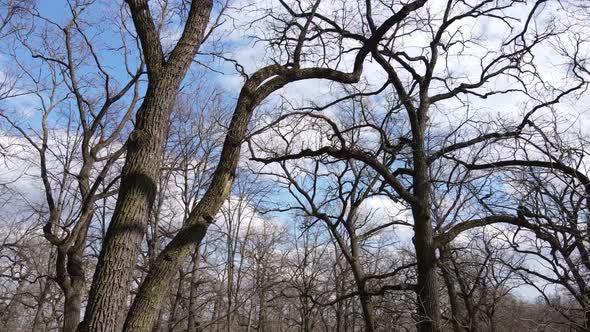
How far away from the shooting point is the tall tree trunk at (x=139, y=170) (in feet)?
12.5

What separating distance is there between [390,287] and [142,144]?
6.01 m

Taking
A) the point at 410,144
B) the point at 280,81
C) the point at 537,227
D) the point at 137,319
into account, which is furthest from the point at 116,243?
the point at 410,144

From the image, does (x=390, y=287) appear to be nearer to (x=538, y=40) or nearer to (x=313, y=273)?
(x=538, y=40)

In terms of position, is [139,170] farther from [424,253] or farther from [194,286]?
[194,286]

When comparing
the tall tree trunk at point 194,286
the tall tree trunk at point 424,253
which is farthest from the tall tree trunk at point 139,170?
the tall tree trunk at point 194,286

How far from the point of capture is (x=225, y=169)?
4.51 m

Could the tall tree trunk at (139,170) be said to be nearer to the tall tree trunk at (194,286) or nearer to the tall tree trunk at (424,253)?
the tall tree trunk at (424,253)

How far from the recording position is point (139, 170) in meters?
4.21

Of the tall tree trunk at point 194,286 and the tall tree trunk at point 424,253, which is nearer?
the tall tree trunk at point 424,253

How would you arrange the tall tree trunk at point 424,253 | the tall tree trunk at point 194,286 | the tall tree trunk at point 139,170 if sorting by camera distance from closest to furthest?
1. the tall tree trunk at point 139,170
2. the tall tree trunk at point 424,253
3. the tall tree trunk at point 194,286

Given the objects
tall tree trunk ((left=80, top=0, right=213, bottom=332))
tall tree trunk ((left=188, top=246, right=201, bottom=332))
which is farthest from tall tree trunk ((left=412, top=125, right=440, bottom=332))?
tall tree trunk ((left=188, top=246, right=201, bottom=332))

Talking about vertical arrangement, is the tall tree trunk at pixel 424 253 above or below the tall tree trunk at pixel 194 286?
below

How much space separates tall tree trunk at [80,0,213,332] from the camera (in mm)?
3811

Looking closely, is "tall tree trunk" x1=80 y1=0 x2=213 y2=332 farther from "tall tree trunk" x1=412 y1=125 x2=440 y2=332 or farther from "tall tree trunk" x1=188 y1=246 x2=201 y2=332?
"tall tree trunk" x1=188 y1=246 x2=201 y2=332
